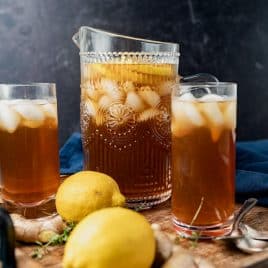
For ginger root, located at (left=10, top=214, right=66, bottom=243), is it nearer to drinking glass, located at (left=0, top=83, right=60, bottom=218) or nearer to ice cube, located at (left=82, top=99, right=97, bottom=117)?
drinking glass, located at (left=0, top=83, right=60, bottom=218)

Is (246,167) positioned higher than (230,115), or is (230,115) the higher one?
Answer: (230,115)

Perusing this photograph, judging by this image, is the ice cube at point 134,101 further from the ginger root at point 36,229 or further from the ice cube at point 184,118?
the ginger root at point 36,229

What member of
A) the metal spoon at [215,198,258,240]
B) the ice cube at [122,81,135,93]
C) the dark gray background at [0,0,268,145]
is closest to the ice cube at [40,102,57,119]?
the ice cube at [122,81,135,93]

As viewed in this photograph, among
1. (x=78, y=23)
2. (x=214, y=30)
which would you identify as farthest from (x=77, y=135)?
(x=214, y=30)

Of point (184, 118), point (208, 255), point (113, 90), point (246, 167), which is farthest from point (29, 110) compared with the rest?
point (246, 167)

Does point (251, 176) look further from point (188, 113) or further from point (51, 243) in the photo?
point (51, 243)

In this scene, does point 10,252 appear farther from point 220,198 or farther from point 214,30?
point 214,30
